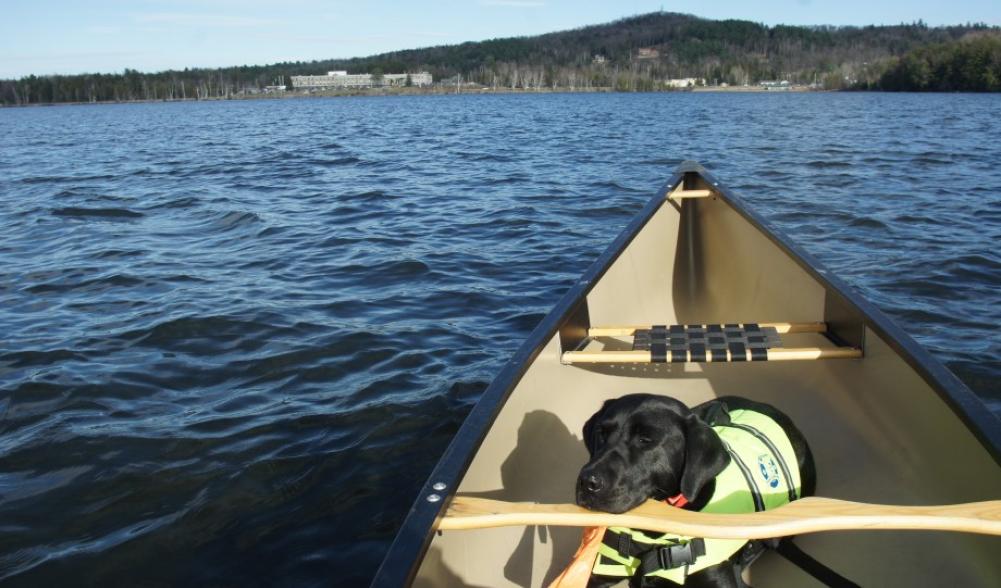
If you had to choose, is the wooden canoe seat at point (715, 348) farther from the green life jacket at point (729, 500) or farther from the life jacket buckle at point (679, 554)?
the life jacket buckle at point (679, 554)

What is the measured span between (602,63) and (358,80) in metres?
53.5

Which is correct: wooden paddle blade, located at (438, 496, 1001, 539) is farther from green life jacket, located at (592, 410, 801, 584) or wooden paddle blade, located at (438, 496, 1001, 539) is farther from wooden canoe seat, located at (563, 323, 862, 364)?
wooden canoe seat, located at (563, 323, 862, 364)

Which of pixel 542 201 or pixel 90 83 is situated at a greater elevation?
pixel 90 83

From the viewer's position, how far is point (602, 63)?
177 meters

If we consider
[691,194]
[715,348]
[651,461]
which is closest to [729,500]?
[651,461]

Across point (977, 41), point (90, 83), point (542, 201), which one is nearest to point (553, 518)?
point (542, 201)

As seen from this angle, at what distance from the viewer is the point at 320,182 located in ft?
56.4

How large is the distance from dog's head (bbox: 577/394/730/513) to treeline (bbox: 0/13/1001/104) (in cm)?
12309

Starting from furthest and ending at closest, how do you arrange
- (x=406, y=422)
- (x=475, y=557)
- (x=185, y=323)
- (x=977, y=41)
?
(x=977, y=41) < (x=185, y=323) < (x=406, y=422) < (x=475, y=557)

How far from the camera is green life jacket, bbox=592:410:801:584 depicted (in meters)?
2.71

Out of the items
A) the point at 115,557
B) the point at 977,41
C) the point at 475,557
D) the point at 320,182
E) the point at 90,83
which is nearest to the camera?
the point at 475,557

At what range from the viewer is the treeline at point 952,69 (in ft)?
255

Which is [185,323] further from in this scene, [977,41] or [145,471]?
[977,41]

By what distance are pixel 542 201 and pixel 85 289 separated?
7613 mm
